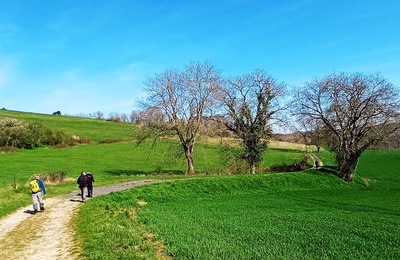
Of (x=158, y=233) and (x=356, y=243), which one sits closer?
(x=356, y=243)

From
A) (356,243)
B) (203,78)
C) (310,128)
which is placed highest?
(203,78)

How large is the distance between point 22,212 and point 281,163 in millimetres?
47567

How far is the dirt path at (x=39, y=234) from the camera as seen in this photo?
1234 centimetres

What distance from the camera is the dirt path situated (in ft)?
40.5

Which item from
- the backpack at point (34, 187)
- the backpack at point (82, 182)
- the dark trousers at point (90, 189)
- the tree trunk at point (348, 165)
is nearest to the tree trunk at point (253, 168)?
the tree trunk at point (348, 165)

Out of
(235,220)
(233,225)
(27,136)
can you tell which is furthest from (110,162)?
(233,225)

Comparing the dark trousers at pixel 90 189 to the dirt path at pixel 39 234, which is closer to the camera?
the dirt path at pixel 39 234

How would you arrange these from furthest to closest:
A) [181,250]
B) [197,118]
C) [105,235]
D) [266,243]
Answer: [197,118] → [105,235] → [266,243] → [181,250]

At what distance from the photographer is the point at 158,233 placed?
48.0 feet

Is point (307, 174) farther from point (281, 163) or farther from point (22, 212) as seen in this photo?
point (22, 212)

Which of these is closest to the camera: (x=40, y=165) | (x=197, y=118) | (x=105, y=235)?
(x=105, y=235)

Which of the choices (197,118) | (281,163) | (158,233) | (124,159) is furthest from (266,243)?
(124,159)

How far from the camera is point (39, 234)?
597 inches

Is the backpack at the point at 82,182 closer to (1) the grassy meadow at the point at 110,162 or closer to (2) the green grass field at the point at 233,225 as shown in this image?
(2) the green grass field at the point at 233,225
